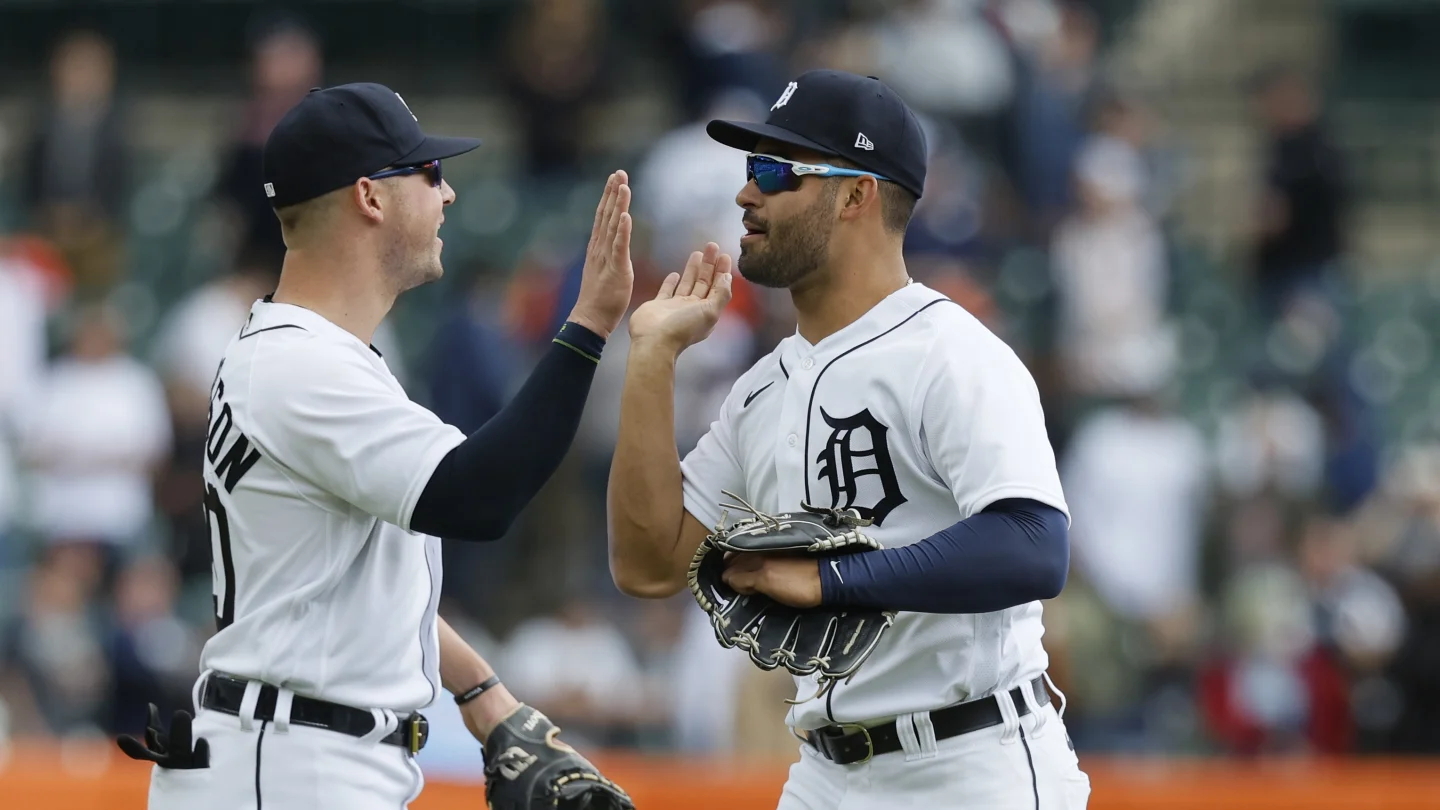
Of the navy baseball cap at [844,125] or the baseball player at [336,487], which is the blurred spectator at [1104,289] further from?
the baseball player at [336,487]

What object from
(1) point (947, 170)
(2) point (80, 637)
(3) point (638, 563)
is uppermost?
(1) point (947, 170)

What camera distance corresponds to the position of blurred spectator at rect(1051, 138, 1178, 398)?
10586 mm

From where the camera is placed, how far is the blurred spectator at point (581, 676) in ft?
30.0

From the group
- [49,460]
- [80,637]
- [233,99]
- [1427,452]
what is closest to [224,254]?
[49,460]

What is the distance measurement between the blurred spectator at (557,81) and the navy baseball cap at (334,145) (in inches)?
284

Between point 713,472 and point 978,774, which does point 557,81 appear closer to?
point 713,472

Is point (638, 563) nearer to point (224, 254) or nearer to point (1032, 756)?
point (1032, 756)

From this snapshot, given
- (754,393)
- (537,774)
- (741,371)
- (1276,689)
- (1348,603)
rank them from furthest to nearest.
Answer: (1348,603) → (1276,689) → (741,371) → (754,393) → (537,774)

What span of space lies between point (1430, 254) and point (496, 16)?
711 centimetres

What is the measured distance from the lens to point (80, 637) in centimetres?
926

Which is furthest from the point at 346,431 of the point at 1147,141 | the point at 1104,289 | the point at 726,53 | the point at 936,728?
the point at 1147,141

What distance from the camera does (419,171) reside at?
4.27 metres

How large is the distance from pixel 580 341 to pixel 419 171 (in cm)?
57

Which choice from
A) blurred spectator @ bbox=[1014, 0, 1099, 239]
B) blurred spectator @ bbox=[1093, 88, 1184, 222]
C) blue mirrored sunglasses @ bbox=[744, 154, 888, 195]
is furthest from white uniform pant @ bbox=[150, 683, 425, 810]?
blurred spectator @ bbox=[1093, 88, 1184, 222]
